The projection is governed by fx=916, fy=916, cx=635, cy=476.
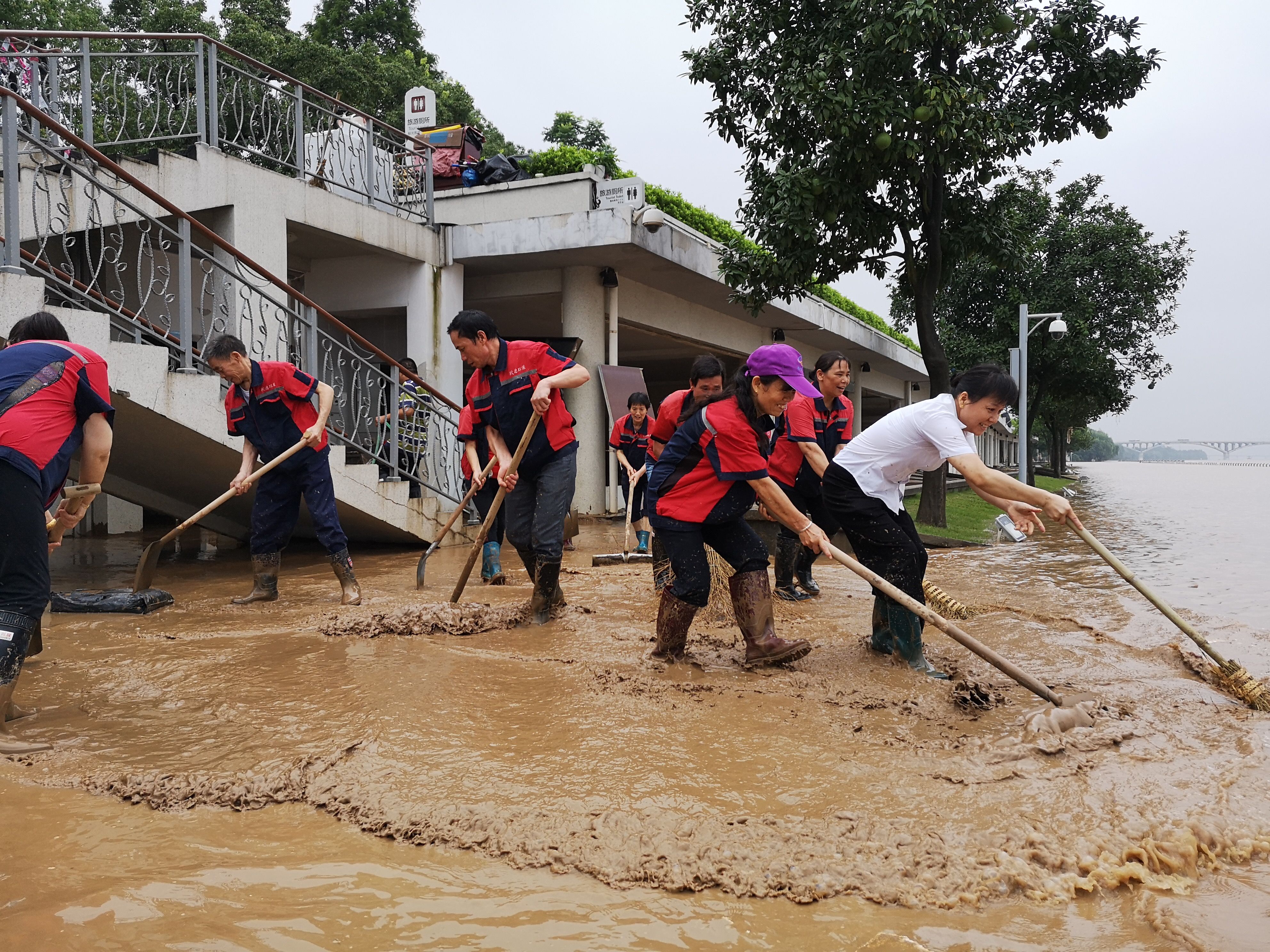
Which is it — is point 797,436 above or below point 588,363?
below

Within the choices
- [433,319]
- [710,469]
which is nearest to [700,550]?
[710,469]

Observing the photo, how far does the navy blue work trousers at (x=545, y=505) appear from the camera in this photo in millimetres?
5117

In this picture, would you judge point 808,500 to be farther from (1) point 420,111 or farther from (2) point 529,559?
(1) point 420,111

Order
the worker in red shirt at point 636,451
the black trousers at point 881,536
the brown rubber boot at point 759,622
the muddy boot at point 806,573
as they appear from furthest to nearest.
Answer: the worker in red shirt at point 636,451
the muddy boot at point 806,573
the black trousers at point 881,536
the brown rubber boot at point 759,622

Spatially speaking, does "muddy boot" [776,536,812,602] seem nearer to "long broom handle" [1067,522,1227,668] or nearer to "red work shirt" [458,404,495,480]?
"red work shirt" [458,404,495,480]

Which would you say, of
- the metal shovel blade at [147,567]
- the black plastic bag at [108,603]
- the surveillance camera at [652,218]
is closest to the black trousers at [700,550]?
the black plastic bag at [108,603]

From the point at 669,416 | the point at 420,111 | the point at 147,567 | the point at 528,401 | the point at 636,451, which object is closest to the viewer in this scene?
the point at 528,401

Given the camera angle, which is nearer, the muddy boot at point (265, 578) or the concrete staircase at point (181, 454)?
the concrete staircase at point (181, 454)

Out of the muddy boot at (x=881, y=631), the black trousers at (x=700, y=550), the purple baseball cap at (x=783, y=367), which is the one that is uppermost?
the purple baseball cap at (x=783, y=367)

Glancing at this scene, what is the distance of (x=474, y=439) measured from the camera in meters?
5.90

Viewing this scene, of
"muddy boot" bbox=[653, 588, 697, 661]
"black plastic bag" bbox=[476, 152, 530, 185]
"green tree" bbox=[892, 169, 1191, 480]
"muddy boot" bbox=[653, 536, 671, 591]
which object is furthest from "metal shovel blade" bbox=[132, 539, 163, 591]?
"green tree" bbox=[892, 169, 1191, 480]

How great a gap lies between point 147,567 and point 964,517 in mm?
12115

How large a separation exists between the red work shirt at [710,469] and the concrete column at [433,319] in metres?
7.66

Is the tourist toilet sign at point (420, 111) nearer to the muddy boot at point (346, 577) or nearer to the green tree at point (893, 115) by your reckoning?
the green tree at point (893, 115)
